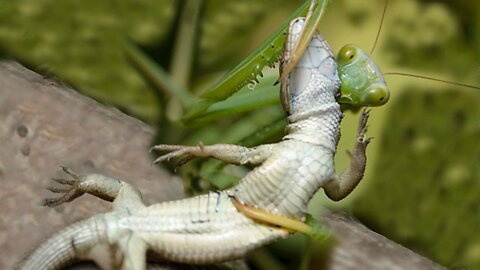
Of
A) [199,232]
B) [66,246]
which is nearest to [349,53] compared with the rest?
[199,232]

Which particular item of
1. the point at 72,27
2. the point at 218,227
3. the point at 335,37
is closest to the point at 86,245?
the point at 218,227

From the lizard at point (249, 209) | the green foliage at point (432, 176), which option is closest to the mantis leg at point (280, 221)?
the lizard at point (249, 209)

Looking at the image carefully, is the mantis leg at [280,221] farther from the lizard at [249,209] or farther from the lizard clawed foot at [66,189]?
the lizard clawed foot at [66,189]

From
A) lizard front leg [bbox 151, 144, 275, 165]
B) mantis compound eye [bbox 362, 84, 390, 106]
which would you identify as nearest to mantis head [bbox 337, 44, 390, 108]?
mantis compound eye [bbox 362, 84, 390, 106]

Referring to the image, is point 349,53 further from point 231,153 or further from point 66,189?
point 66,189

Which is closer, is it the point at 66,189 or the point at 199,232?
the point at 199,232

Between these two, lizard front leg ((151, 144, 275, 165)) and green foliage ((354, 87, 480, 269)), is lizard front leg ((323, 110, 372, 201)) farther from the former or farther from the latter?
green foliage ((354, 87, 480, 269))
